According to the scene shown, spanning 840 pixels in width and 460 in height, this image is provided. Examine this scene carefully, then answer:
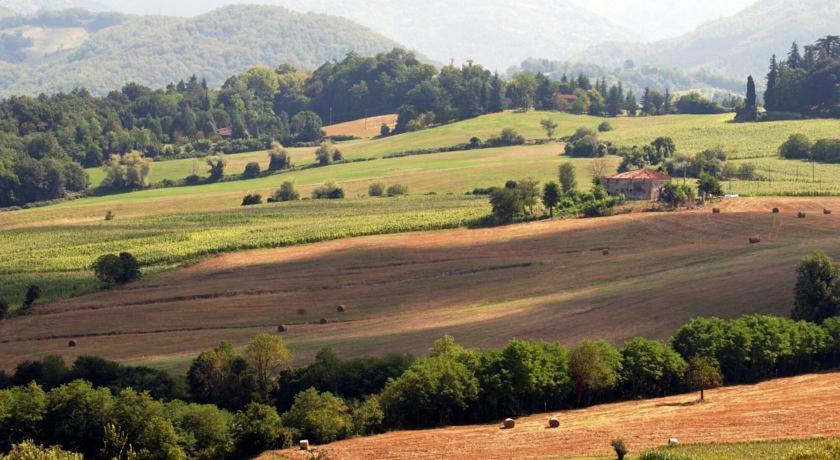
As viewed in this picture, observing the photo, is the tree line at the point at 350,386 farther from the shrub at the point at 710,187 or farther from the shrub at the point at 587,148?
the shrub at the point at 587,148

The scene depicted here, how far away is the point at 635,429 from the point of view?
63.9 metres

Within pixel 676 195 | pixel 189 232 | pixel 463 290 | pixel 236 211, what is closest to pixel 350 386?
pixel 463 290

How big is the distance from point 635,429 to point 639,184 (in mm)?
81686

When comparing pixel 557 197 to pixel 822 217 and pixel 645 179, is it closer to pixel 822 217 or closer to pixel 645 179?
pixel 645 179

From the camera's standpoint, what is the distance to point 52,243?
461 ft

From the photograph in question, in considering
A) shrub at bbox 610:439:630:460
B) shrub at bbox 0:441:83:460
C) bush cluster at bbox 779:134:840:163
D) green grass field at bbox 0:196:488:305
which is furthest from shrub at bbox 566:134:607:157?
shrub at bbox 0:441:83:460

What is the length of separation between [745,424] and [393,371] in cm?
2236

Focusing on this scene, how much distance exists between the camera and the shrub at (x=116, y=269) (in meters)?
111

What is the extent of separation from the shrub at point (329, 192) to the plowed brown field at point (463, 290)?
42.1 m

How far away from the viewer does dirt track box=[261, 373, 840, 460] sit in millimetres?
61219

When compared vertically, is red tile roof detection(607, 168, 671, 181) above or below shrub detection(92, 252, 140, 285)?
above

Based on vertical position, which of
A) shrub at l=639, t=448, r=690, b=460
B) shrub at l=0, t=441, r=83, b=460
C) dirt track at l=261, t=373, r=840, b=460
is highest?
shrub at l=0, t=441, r=83, b=460

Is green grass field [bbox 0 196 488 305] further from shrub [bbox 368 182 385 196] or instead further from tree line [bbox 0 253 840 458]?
tree line [bbox 0 253 840 458]

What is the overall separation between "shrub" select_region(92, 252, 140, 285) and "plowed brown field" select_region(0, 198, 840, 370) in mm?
2013
